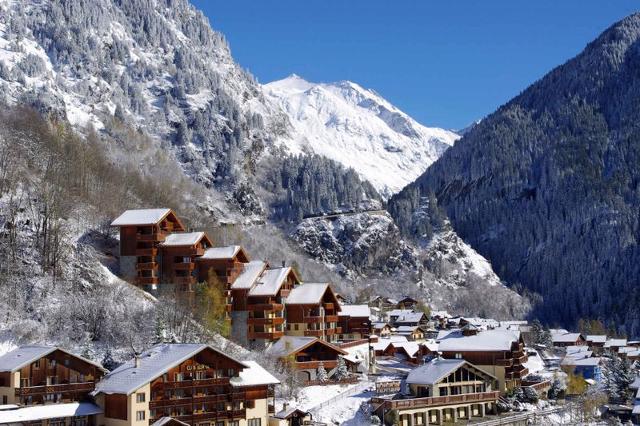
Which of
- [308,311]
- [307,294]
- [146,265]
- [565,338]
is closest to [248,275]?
[307,294]

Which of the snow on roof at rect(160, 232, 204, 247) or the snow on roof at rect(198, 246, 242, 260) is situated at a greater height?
the snow on roof at rect(160, 232, 204, 247)

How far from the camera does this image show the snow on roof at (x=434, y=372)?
78.2m

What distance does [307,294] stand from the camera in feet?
314

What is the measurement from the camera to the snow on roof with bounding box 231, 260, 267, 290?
91.2 metres

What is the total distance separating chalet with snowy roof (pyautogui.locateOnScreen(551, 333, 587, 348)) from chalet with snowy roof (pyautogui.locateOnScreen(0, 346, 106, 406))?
97.9m

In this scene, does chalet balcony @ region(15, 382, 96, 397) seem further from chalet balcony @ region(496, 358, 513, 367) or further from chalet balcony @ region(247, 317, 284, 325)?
chalet balcony @ region(496, 358, 513, 367)

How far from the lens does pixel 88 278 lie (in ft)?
266

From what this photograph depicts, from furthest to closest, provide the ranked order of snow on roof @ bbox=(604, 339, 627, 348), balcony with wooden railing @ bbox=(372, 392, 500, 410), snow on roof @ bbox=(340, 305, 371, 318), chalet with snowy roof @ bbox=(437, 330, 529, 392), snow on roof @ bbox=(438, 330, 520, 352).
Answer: snow on roof @ bbox=(604, 339, 627, 348) < snow on roof @ bbox=(340, 305, 371, 318) < snow on roof @ bbox=(438, 330, 520, 352) < chalet with snowy roof @ bbox=(437, 330, 529, 392) < balcony with wooden railing @ bbox=(372, 392, 500, 410)

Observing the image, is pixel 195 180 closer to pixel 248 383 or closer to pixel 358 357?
pixel 358 357

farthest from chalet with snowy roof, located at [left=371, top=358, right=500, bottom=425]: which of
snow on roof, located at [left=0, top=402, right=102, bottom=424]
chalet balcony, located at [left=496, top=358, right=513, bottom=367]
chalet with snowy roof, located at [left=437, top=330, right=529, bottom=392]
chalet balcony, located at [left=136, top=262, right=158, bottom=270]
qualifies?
chalet balcony, located at [left=136, top=262, right=158, bottom=270]

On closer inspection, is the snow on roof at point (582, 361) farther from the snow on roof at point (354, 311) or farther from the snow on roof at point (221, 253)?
the snow on roof at point (221, 253)

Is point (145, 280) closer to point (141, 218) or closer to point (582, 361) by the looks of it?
point (141, 218)

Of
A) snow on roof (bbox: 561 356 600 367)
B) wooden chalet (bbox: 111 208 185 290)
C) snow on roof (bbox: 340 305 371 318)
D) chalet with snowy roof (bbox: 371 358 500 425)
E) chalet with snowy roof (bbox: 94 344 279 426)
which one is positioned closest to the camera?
chalet with snowy roof (bbox: 94 344 279 426)

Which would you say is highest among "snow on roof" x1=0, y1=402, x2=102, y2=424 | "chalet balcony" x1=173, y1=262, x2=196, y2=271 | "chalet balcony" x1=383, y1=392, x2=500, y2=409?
"chalet balcony" x1=173, y1=262, x2=196, y2=271
